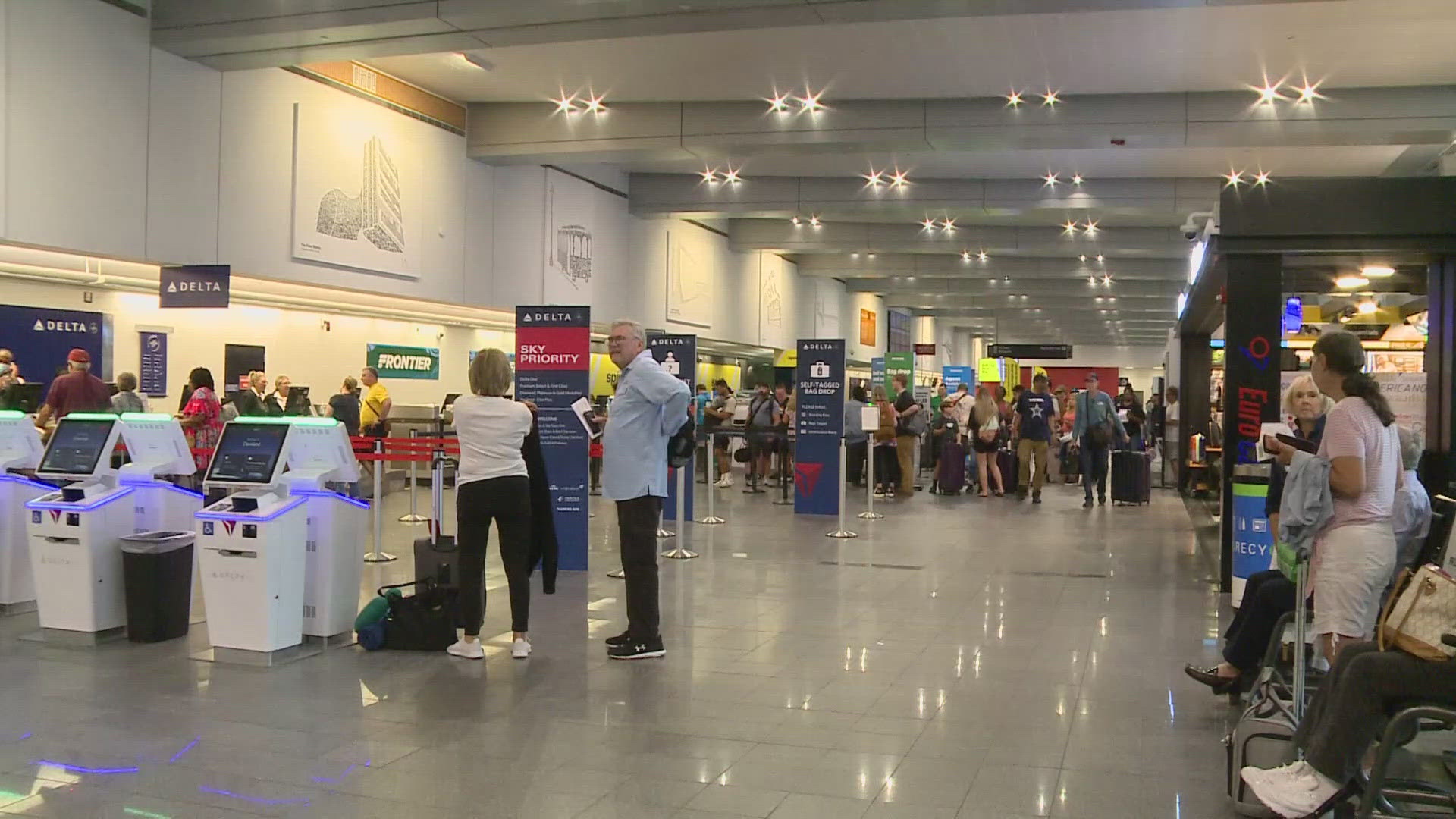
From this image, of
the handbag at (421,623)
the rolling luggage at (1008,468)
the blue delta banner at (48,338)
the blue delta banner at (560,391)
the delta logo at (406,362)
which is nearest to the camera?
the handbag at (421,623)

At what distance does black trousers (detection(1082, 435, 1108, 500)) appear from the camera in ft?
47.6

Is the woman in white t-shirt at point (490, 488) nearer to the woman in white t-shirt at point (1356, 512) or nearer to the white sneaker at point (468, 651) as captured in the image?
the white sneaker at point (468, 651)

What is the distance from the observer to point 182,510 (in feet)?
20.9

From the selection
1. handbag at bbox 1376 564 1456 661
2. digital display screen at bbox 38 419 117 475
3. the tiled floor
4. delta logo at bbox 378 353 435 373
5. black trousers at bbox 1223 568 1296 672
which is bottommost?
the tiled floor

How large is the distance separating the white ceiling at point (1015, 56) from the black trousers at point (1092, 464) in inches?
183

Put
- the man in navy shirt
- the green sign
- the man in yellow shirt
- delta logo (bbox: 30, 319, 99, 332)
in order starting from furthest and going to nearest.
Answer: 1. the green sign
2. the man in navy shirt
3. the man in yellow shirt
4. delta logo (bbox: 30, 319, 99, 332)

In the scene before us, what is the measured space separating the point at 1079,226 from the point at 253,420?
56.1ft

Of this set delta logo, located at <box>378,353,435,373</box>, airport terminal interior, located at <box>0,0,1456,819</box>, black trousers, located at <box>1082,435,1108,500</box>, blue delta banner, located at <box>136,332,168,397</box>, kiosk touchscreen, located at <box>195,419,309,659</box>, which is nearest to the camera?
A: airport terminal interior, located at <box>0,0,1456,819</box>

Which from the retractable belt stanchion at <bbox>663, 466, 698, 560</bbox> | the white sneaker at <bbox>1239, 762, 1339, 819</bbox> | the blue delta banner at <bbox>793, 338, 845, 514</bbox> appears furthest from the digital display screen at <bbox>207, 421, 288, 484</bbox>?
the blue delta banner at <bbox>793, 338, 845, 514</bbox>

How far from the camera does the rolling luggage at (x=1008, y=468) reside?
53.6 feet

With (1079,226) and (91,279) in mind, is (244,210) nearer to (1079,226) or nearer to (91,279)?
(91,279)

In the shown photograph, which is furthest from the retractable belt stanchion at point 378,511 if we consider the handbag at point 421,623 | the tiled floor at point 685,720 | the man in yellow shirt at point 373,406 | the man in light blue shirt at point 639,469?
the man in light blue shirt at point 639,469

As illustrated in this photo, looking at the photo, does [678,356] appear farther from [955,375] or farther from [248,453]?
[955,375]

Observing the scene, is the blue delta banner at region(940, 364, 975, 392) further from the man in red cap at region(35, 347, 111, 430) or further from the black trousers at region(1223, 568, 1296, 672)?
the black trousers at region(1223, 568, 1296, 672)
